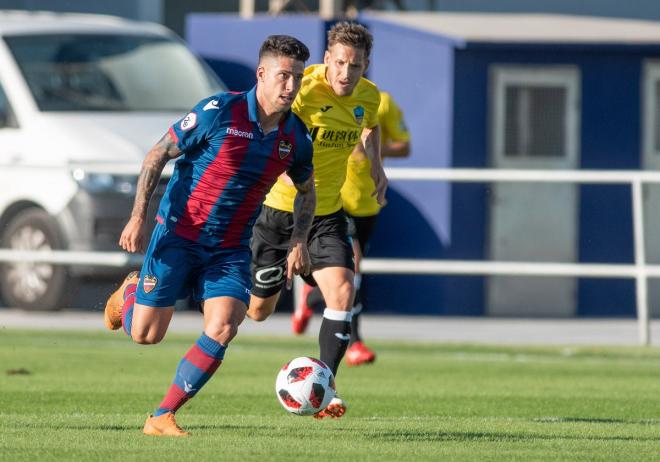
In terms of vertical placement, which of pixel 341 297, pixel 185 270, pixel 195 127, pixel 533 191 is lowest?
pixel 533 191

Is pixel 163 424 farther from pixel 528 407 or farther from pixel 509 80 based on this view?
pixel 509 80

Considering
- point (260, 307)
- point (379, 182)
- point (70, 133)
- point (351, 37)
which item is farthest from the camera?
point (70, 133)

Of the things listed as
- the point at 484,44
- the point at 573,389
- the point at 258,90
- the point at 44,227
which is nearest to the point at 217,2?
the point at 484,44

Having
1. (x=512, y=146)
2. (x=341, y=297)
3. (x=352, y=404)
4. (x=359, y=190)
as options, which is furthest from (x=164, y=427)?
(x=512, y=146)

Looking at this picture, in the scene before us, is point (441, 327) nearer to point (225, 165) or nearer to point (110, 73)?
point (110, 73)

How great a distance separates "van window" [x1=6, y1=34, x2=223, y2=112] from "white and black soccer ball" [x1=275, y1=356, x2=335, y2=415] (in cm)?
853

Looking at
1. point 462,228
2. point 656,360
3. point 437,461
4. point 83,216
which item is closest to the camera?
point 437,461

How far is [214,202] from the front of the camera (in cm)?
846

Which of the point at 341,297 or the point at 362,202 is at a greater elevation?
the point at 362,202

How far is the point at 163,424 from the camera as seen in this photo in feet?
26.8

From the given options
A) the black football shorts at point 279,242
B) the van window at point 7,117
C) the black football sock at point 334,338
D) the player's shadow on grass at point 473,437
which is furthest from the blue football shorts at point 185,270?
the van window at point 7,117

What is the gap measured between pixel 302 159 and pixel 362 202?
4143 mm

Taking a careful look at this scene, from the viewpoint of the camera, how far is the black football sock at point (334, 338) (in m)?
9.92

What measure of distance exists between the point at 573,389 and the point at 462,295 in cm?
693
